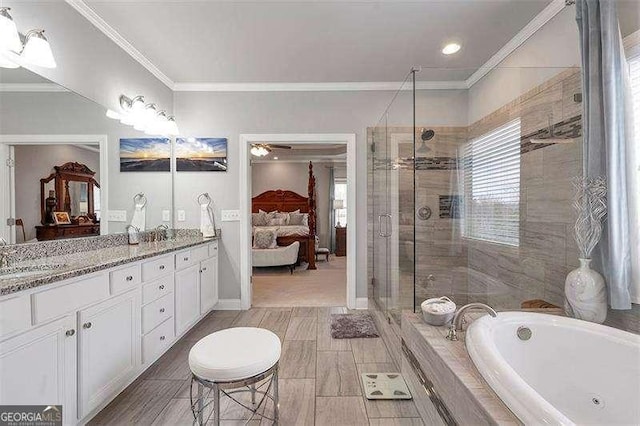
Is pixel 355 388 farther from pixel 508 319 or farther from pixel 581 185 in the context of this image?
pixel 581 185

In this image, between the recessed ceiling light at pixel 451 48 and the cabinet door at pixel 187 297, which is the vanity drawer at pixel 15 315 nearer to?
the cabinet door at pixel 187 297

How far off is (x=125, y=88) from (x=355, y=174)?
240 cm

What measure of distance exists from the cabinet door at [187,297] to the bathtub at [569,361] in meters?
2.16

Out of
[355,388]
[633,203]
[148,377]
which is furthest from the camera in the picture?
[148,377]

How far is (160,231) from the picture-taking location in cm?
309

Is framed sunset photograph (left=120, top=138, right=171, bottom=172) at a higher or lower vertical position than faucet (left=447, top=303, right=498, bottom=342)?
higher

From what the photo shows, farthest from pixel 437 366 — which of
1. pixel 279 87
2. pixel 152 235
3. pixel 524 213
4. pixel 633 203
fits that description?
pixel 279 87

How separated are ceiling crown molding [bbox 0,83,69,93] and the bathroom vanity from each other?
1.00m

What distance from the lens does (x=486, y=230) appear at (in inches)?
112

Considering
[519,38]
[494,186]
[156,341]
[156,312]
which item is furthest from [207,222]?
[519,38]

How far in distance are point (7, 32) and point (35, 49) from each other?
0.45 feet

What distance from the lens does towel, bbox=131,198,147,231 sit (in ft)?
9.00

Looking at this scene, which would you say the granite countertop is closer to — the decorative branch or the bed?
the decorative branch

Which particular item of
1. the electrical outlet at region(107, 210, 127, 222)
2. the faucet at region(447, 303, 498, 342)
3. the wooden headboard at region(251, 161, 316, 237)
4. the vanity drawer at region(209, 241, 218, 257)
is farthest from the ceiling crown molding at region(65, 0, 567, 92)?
the wooden headboard at region(251, 161, 316, 237)
